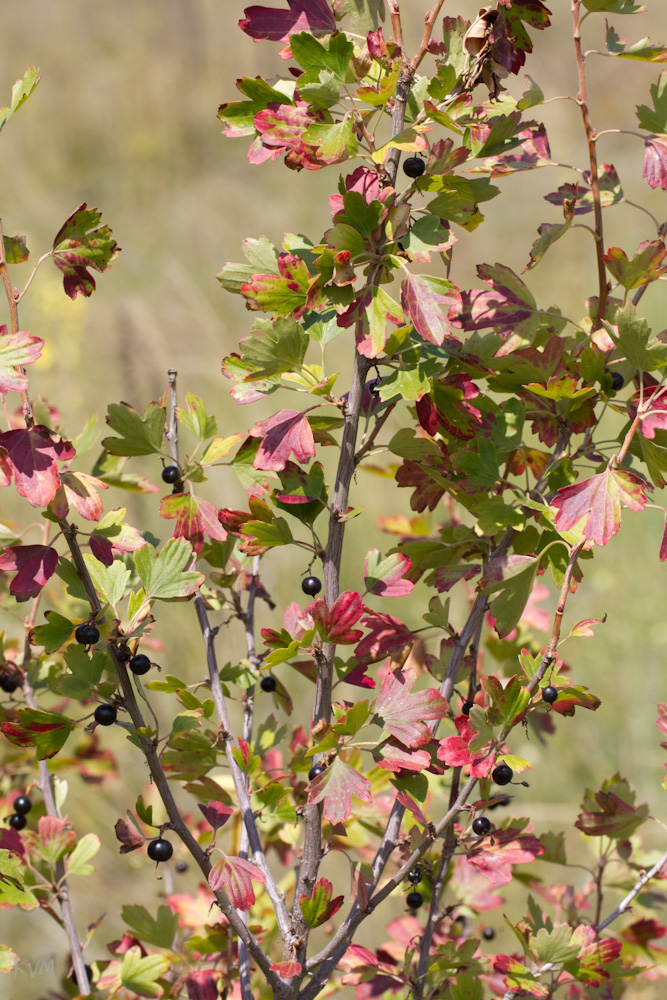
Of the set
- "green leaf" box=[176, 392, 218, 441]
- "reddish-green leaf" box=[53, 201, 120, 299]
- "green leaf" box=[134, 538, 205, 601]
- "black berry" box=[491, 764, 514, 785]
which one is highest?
"reddish-green leaf" box=[53, 201, 120, 299]

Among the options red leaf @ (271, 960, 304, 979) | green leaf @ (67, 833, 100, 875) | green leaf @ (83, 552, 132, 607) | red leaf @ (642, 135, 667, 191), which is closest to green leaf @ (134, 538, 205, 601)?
green leaf @ (83, 552, 132, 607)

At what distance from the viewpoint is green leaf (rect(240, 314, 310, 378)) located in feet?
2.54

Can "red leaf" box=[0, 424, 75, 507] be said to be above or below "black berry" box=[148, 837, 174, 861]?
above

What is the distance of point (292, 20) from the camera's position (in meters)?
0.80

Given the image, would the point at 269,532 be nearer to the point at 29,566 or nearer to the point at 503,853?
the point at 29,566

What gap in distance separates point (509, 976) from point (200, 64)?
8523 millimetres

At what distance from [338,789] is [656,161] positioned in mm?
737

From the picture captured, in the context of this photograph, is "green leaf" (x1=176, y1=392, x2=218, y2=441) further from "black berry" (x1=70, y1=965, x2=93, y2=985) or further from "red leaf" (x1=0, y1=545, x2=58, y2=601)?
"black berry" (x1=70, y1=965, x2=93, y2=985)

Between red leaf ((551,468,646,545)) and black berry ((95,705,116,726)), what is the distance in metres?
0.46

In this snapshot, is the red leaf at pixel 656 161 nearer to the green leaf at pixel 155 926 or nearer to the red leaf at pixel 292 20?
the red leaf at pixel 292 20

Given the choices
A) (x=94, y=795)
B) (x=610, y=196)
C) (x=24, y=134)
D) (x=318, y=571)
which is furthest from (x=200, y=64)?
(x=610, y=196)

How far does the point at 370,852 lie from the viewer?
140 cm

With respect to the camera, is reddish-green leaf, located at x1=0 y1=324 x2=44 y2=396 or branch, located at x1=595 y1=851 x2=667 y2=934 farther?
branch, located at x1=595 y1=851 x2=667 y2=934

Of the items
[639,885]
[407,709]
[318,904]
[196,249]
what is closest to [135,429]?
[407,709]
